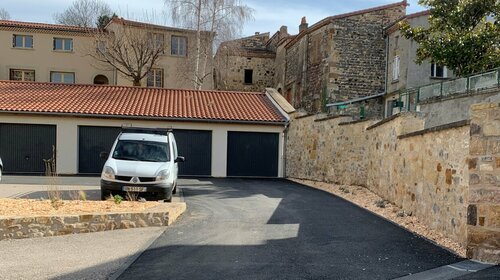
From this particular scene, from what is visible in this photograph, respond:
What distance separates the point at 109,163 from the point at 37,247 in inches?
158

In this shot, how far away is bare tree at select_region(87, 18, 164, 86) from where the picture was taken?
30438 mm

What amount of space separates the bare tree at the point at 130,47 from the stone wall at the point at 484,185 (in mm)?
26583

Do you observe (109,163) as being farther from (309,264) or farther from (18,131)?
(18,131)

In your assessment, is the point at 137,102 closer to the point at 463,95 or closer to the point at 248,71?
the point at 463,95

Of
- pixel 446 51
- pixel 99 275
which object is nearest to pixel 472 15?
pixel 446 51

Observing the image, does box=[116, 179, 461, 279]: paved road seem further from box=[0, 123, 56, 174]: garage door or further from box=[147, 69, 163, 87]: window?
box=[147, 69, 163, 87]: window

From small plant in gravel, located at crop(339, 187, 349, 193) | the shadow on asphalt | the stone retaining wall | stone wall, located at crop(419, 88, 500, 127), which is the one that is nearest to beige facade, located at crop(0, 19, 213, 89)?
stone wall, located at crop(419, 88, 500, 127)

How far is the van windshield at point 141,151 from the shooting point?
11.5 meters

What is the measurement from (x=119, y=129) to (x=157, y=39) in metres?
13.2

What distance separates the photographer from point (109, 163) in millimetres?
10844

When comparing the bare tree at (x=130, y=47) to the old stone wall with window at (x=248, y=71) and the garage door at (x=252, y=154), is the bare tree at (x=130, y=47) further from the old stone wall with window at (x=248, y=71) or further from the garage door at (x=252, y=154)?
the garage door at (x=252, y=154)

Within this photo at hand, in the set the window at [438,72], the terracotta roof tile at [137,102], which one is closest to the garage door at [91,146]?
the terracotta roof tile at [137,102]

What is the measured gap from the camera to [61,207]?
891 centimetres

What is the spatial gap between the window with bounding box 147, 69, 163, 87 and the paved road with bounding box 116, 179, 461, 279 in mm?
22795
